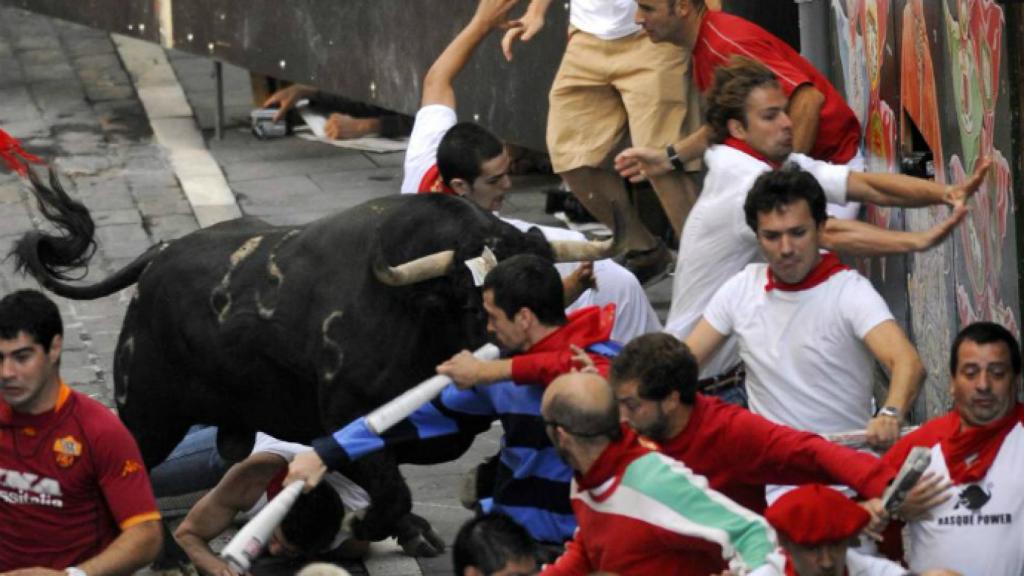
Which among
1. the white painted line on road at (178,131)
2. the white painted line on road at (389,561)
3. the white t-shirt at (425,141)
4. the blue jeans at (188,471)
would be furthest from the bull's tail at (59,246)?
the white painted line on road at (178,131)

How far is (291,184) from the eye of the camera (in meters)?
14.3

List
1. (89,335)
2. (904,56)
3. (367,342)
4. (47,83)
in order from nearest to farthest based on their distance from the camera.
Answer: (367,342)
(904,56)
(89,335)
(47,83)

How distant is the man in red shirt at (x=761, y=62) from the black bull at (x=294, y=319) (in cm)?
115

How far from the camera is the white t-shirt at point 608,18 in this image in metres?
10.9

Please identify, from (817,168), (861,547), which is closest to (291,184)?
(817,168)

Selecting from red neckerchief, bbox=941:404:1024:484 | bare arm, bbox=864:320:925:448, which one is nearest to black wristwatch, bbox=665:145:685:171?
bare arm, bbox=864:320:925:448

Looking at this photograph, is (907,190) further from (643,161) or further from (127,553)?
(127,553)

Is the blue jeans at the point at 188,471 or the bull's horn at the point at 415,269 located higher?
the bull's horn at the point at 415,269

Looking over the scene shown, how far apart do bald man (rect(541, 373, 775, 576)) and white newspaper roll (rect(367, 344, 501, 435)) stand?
1105 millimetres

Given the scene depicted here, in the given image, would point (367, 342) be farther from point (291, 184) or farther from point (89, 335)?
point (291, 184)

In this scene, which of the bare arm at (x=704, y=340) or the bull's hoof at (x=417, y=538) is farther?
→ the bull's hoof at (x=417, y=538)

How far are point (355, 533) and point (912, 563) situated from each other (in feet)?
9.25

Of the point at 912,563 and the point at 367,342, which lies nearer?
the point at 912,563

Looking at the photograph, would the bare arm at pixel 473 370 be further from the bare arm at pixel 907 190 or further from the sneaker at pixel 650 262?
the sneaker at pixel 650 262
